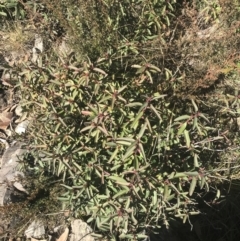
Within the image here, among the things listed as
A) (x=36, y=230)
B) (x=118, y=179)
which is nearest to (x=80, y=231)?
(x=36, y=230)

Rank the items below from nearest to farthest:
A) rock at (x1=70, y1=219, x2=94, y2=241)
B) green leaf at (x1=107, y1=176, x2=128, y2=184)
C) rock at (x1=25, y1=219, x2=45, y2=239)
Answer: green leaf at (x1=107, y1=176, x2=128, y2=184)
rock at (x1=70, y1=219, x2=94, y2=241)
rock at (x1=25, y1=219, x2=45, y2=239)

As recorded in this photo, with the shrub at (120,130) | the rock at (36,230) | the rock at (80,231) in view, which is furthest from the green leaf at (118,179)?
the rock at (36,230)

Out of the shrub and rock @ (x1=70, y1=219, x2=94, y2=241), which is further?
rock @ (x1=70, y1=219, x2=94, y2=241)

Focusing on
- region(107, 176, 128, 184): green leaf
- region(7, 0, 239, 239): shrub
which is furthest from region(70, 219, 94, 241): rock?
region(107, 176, 128, 184): green leaf

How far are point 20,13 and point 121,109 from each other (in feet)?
8.43

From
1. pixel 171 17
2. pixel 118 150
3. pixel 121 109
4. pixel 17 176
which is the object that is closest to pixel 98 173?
pixel 118 150

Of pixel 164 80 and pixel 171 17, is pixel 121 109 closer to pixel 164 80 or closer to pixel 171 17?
pixel 164 80

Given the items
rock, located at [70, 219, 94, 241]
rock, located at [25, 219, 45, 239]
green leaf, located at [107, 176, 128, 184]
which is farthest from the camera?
rock, located at [25, 219, 45, 239]

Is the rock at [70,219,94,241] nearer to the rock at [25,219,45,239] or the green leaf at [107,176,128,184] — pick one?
the rock at [25,219,45,239]

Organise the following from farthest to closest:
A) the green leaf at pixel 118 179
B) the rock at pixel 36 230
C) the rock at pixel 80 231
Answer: the rock at pixel 36 230, the rock at pixel 80 231, the green leaf at pixel 118 179

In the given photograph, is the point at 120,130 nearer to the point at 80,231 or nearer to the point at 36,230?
the point at 80,231

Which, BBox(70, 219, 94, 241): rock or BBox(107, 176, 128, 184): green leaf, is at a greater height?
BBox(107, 176, 128, 184): green leaf

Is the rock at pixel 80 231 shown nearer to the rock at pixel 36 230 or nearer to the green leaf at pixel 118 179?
the rock at pixel 36 230

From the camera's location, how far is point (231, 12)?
3.81 meters
